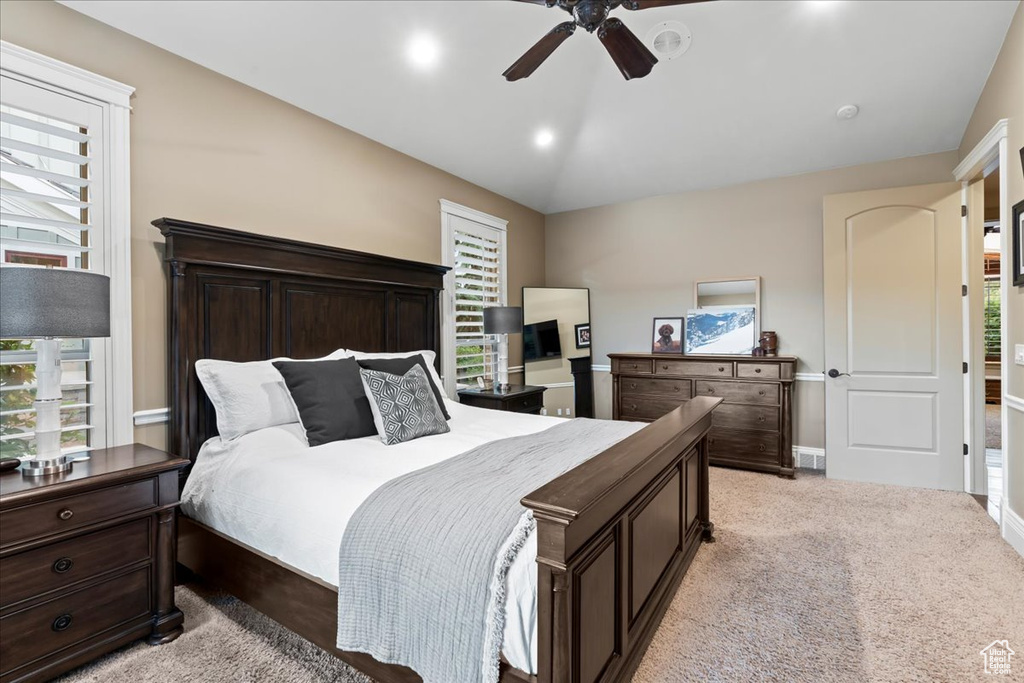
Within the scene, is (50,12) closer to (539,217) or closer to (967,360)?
(539,217)

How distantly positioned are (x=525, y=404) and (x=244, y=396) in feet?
7.75

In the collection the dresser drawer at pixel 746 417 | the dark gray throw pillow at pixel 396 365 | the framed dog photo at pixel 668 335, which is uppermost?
the framed dog photo at pixel 668 335

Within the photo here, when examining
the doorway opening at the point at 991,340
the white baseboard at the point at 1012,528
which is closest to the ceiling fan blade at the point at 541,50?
the doorway opening at the point at 991,340

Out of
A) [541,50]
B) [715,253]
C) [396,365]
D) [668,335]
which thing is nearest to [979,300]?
[715,253]

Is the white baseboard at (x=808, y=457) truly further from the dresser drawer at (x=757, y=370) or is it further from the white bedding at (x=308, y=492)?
the white bedding at (x=308, y=492)

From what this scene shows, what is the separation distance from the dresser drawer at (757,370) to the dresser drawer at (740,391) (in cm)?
7

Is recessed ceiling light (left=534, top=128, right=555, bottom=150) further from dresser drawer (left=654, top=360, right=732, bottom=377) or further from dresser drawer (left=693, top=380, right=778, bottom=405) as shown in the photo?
dresser drawer (left=693, top=380, right=778, bottom=405)

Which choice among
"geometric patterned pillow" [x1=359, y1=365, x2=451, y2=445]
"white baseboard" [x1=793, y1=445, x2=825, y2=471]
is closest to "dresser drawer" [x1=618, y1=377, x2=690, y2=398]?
"white baseboard" [x1=793, y1=445, x2=825, y2=471]

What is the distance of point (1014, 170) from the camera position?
2910mm

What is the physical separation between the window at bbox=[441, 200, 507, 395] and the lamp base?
2.60 m

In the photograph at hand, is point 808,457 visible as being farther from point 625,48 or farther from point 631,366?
point 625,48

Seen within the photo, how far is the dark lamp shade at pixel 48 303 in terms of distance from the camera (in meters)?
1.65

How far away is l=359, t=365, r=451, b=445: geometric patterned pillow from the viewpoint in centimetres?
243

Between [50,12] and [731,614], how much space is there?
4072 millimetres
